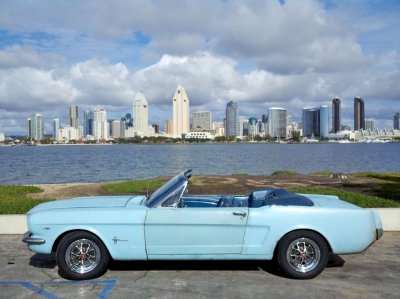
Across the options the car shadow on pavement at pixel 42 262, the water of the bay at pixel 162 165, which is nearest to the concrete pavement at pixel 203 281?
the car shadow on pavement at pixel 42 262

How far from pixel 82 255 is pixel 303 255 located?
2.87 meters

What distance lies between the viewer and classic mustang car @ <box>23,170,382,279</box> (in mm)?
6113

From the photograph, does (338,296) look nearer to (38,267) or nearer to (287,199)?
(287,199)

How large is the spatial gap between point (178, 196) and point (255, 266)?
5.17ft

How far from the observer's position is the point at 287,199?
6.38 m

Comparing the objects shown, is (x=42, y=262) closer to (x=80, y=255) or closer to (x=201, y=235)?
(x=80, y=255)

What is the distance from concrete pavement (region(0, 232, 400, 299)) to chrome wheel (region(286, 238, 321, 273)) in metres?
0.18

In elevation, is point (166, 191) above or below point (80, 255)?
above

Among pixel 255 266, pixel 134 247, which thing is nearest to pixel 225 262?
pixel 255 266

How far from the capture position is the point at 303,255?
6191 mm

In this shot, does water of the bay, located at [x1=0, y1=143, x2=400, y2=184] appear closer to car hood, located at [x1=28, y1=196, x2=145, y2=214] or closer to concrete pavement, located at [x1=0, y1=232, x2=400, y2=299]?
car hood, located at [x1=28, y1=196, x2=145, y2=214]

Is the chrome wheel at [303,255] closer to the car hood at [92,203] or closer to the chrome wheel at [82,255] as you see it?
the car hood at [92,203]

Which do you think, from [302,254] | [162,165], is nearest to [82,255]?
[302,254]

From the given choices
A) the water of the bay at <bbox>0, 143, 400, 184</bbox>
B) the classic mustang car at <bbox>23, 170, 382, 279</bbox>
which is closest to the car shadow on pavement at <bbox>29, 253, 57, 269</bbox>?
the classic mustang car at <bbox>23, 170, 382, 279</bbox>
